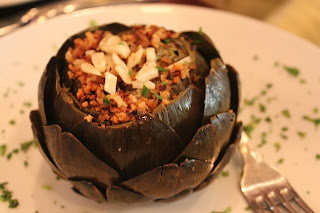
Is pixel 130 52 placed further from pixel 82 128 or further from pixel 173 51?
pixel 82 128

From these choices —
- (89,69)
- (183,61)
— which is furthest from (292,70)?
(89,69)

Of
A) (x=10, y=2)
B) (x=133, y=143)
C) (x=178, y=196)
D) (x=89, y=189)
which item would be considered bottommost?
(x=178, y=196)

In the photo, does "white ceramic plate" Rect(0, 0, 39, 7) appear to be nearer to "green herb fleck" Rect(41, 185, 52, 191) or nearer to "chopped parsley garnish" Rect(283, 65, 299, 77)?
"green herb fleck" Rect(41, 185, 52, 191)

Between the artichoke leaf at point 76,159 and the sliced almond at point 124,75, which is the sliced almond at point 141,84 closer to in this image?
the sliced almond at point 124,75

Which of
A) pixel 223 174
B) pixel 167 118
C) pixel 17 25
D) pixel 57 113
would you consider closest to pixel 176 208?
pixel 223 174

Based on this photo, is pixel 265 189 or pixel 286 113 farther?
pixel 286 113

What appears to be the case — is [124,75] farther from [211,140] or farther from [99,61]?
[211,140]
